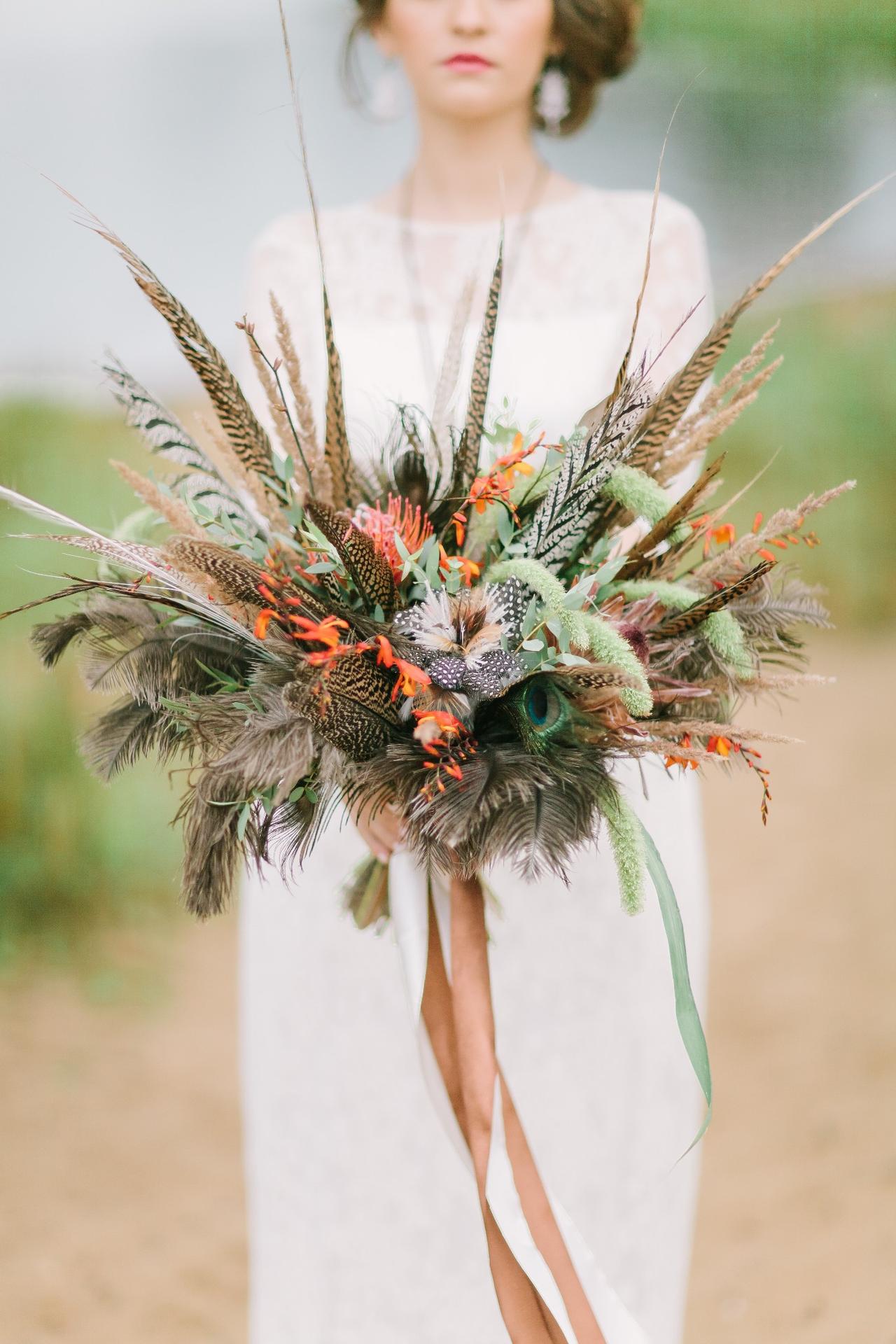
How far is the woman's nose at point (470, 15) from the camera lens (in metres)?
1.26

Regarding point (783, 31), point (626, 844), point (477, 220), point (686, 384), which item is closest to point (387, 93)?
point (477, 220)

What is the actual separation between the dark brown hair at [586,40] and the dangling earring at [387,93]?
0.06 m

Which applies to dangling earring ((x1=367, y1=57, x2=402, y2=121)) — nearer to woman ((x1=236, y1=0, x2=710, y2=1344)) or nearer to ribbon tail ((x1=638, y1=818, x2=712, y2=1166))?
woman ((x1=236, y1=0, x2=710, y2=1344))

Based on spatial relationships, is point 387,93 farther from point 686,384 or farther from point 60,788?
point 60,788

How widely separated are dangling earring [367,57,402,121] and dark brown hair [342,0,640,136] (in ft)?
0.18

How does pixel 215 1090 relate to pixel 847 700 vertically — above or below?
below

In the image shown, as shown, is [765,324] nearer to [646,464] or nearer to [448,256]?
[448,256]

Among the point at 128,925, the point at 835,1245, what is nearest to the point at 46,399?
the point at 128,925

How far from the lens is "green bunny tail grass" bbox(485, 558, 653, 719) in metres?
0.74

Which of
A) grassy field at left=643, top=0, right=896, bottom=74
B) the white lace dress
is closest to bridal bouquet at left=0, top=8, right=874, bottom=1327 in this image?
the white lace dress

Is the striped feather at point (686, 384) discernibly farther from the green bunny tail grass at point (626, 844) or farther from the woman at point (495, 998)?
the woman at point (495, 998)

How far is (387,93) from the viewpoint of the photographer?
4.99 ft

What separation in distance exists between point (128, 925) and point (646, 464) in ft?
8.50

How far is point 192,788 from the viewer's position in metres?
0.83
